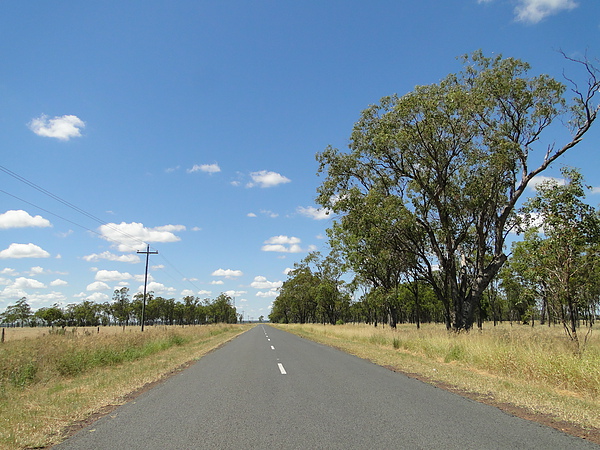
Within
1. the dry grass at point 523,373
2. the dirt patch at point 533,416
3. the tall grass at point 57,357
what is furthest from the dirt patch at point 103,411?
the dry grass at point 523,373

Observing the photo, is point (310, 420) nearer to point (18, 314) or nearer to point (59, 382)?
point (59, 382)

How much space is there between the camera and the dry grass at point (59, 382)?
6.00 m

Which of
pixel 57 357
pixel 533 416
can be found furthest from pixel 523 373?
pixel 57 357

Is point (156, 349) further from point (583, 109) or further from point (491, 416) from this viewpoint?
point (583, 109)

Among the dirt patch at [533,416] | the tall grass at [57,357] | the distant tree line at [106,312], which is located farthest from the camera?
the distant tree line at [106,312]

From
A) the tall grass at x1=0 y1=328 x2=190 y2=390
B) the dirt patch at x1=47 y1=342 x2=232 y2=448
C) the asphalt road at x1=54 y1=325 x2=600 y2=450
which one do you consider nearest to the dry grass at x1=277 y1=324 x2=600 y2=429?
the asphalt road at x1=54 y1=325 x2=600 y2=450

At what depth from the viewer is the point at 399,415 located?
6.41 meters

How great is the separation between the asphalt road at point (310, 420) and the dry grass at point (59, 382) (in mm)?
731

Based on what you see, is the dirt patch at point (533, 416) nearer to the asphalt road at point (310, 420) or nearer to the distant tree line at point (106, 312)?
the asphalt road at point (310, 420)

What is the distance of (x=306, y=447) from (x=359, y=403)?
2.79 m

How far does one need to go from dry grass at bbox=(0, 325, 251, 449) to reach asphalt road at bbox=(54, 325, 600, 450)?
0.73m

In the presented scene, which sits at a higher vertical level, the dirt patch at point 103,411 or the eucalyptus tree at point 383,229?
the eucalyptus tree at point 383,229

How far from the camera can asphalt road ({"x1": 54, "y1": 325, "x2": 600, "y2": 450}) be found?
502 cm

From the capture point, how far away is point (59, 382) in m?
11.7
